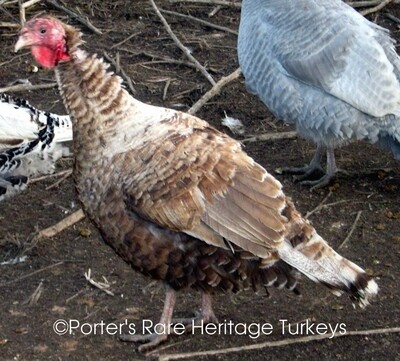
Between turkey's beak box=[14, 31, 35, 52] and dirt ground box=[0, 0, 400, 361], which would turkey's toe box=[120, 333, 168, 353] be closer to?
dirt ground box=[0, 0, 400, 361]

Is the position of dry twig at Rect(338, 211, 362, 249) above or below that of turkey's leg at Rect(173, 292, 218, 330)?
below

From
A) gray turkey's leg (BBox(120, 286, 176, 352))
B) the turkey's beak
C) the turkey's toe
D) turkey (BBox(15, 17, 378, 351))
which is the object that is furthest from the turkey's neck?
the turkey's toe

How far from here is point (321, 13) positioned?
5.94 metres

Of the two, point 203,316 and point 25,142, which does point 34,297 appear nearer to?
point 203,316

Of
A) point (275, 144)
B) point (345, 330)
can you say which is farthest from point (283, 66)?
point (345, 330)

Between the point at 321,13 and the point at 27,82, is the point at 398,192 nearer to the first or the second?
the point at 321,13

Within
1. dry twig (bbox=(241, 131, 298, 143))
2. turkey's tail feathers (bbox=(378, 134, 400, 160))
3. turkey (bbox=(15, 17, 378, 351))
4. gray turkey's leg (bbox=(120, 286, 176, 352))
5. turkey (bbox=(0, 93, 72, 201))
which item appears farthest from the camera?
dry twig (bbox=(241, 131, 298, 143))

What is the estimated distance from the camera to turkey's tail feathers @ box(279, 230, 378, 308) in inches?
165

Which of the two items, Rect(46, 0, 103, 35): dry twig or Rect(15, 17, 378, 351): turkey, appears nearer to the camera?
Rect(15, 17, 378, 351): turkey

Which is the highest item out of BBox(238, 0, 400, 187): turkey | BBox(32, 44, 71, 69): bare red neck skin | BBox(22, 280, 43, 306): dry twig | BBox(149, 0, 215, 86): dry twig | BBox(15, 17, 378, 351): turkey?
BBox(32, 44, 71, 69): bare red neck skin

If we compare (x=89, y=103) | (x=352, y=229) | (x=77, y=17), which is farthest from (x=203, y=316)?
(x=77, y=17)

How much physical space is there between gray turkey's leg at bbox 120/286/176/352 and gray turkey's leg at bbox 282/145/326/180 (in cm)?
199

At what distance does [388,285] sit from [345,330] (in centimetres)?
54

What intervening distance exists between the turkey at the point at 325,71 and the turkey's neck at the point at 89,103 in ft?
5.95
